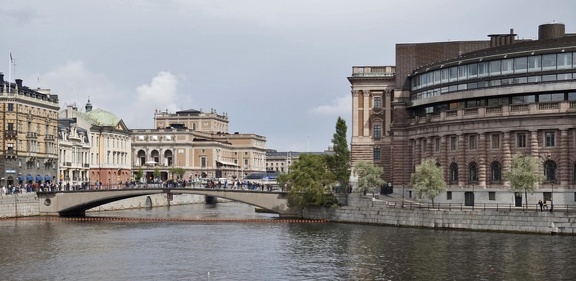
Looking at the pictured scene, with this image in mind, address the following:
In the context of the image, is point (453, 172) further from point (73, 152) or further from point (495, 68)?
point (73, 152)

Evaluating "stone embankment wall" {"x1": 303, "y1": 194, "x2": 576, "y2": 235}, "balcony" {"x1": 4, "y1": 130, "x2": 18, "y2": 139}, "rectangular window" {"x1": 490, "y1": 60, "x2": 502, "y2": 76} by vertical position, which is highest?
"rectangular window" {"x1": 490, "y1": 60, "x2": 502, "y2": 76}

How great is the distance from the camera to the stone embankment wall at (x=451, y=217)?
277ft

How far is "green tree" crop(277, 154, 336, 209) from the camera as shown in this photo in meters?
110

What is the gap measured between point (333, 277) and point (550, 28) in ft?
243

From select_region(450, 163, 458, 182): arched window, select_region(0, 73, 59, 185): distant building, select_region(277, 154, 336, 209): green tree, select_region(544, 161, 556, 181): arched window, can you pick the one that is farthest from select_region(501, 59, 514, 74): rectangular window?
select_region(0, 73, 59, 185): distant building

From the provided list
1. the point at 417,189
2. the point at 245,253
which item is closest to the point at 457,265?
the point at 245,253

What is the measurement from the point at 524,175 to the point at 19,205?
67.5 metres

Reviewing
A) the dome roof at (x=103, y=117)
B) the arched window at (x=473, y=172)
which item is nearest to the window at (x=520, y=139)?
the arched window at (x=473, y=172)

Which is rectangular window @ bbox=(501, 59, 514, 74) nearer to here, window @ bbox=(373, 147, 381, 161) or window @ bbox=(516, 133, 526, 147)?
window @ bbox=(516, 133, 526, 147)

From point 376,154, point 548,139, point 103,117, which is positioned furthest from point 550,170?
point 103,117

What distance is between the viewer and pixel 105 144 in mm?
183625

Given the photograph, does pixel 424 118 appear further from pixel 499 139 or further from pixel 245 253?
pixel 245 253

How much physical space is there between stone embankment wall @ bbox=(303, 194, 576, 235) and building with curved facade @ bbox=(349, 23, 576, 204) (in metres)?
11.1

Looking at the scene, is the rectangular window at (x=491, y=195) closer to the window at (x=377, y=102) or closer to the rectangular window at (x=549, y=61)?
the rectangular window at (x=549, y=61)
